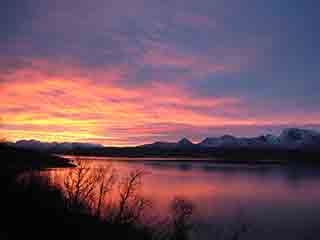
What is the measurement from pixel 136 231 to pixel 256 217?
1005cm

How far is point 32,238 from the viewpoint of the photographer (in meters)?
11.3

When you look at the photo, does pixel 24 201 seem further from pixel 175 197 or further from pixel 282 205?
pixel 282 205

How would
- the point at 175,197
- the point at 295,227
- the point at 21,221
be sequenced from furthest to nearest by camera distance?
the point at 175,197
the point at 295,227
the point at 21,221

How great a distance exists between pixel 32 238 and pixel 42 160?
60312 millimetres

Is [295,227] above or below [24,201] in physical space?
below

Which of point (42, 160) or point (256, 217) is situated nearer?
point (256, 217)

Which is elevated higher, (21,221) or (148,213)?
(21,221)

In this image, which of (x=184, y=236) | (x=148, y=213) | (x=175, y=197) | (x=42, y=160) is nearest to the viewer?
(x=184, y=236)

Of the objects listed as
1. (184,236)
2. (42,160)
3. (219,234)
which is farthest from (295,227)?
(42,160)

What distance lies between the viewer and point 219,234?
56.3 ft

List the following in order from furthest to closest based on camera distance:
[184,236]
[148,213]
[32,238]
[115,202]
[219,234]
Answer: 1. [115,202]
2. [148,213]
3. [219,234]
4. [184,236]
5. [32,238]

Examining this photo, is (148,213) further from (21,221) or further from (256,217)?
(21,221)

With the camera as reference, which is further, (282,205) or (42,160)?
(42,160)

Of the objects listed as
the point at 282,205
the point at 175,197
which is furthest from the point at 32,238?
the point at 282,205
